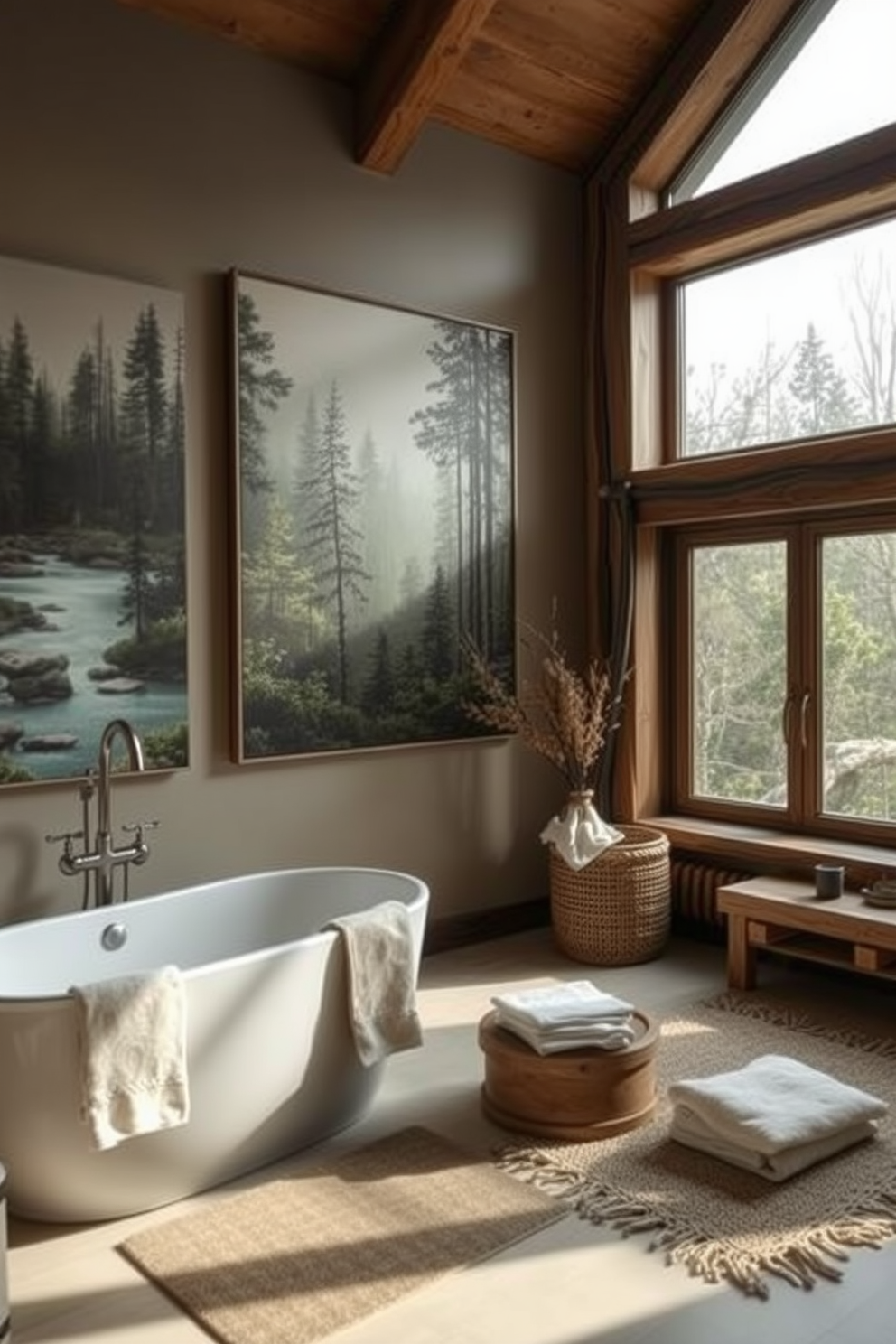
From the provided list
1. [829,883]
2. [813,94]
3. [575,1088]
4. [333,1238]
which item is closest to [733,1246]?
[575,1088]

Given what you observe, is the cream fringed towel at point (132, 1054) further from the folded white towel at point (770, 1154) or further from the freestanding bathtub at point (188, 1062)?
the folded white towel at point (770, 1154)

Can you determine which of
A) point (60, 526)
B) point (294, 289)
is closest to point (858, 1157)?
point (60, 526)

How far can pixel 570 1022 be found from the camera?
110 inches

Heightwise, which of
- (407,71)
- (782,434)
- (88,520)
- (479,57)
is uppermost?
(479,57)

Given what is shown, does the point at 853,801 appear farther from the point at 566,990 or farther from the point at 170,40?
the point at 170,40

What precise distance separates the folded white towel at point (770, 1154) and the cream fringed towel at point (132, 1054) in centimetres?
121

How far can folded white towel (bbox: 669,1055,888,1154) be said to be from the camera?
102 inches

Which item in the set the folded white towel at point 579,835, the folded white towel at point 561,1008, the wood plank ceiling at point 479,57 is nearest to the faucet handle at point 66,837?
the folded white towel at point 561,1008

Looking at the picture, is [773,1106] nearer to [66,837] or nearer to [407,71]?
[66,837]

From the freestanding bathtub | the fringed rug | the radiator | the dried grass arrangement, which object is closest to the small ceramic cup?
the radiator

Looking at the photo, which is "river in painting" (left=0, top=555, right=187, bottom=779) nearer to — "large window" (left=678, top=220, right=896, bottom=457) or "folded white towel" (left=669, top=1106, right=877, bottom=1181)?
"folded white towel" (left=669, top=1106, right=877, bottom=1181)

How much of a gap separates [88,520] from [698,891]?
2.73 meters

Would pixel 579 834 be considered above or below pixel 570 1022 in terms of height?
above

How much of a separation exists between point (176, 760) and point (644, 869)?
71.1 inches
